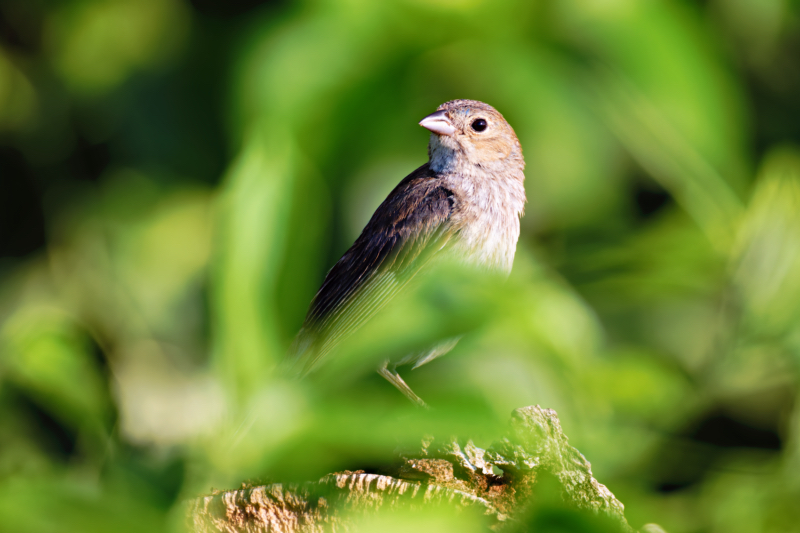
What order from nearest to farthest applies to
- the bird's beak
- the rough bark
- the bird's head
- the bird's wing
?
the rough bark < the bird's wing < the bird's beak < the bird's head

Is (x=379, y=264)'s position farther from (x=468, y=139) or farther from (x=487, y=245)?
(x=468, y=139)

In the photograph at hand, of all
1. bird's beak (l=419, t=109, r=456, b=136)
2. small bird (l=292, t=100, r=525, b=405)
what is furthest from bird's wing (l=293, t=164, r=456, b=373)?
bird's beak (l=419, t=109, r=456, b=136)

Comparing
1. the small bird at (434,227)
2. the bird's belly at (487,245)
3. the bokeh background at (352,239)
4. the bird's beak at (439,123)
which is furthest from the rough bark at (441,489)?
the bird's beak at (439,123)

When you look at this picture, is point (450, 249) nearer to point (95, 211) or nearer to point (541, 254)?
point (541, 254)

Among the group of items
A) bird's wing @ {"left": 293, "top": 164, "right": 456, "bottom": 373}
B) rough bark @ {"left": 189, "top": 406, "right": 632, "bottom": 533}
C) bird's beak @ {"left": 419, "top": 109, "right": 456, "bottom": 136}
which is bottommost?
rough bark @ {"left": 189, "top": 406, "right": 632, "bottom": 533}

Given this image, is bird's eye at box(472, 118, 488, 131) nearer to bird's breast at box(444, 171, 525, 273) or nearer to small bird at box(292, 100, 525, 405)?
small bird at box(292, 100, 525, 405)

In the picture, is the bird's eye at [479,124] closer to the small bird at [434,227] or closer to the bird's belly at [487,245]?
the small bird at [434,227]

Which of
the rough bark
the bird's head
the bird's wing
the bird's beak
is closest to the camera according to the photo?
the rough bark
